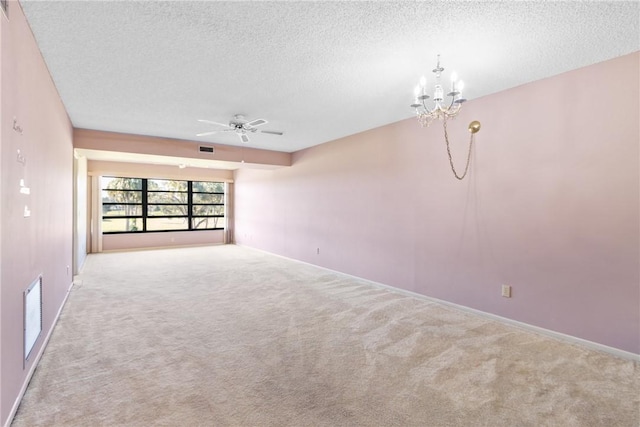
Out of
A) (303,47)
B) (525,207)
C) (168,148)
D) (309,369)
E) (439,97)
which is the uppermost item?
(303,47)

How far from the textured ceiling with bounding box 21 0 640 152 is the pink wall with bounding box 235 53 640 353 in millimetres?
288

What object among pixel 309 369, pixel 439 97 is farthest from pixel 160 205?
pixel 439 97

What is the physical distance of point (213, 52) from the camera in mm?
2578

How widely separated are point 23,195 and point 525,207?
433 cm

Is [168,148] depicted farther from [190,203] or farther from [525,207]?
[525,207]

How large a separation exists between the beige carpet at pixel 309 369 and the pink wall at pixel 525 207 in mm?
378

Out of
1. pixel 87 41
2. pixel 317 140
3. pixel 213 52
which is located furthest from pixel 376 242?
pixel 87 41

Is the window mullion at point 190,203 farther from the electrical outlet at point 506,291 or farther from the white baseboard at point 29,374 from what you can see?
the electrical outlet at point 506,291

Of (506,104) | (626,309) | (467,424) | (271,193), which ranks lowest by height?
(467,424)

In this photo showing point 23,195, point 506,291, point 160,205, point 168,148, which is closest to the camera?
point 23,195

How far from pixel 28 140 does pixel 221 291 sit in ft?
9.82

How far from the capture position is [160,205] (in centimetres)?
927

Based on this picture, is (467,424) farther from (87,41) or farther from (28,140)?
(87,41)

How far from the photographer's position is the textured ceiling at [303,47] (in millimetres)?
2029
